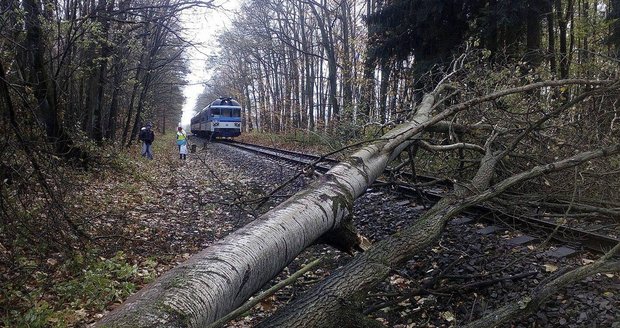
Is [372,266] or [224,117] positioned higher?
[224,117]

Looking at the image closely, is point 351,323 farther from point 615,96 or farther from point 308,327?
point 615,96

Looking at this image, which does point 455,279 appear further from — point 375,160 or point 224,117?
point 224,117

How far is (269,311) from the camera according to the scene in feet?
13.1

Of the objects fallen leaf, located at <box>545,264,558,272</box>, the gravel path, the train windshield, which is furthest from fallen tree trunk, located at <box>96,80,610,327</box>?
the train windshield

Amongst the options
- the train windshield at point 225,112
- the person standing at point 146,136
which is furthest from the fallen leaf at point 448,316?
the train windshield at point 225,112

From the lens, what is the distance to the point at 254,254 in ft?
8.81

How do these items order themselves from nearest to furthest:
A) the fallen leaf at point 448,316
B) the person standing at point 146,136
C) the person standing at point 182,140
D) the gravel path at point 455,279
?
the gravel path at point 455,279 < the fallen leaf at point 448,316 < the person standing at point 146,136 < the person standing at point 182,140

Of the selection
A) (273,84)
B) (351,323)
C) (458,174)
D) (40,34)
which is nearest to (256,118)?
(273,84)

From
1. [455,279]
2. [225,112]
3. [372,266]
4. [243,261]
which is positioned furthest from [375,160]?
[225,112]

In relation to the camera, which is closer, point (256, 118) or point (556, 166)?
point (556, 166)

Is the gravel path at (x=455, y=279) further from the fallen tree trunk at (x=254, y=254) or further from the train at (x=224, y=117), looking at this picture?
the train at (x=224, y=117)

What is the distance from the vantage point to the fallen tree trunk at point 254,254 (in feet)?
6.64

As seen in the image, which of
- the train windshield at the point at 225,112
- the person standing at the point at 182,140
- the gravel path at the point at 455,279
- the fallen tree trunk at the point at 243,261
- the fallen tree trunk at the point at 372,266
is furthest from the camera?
the train windshield at the point at 225,112

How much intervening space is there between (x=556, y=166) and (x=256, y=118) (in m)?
44.2
